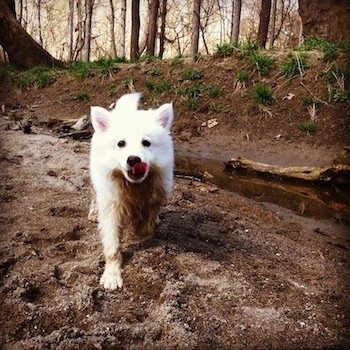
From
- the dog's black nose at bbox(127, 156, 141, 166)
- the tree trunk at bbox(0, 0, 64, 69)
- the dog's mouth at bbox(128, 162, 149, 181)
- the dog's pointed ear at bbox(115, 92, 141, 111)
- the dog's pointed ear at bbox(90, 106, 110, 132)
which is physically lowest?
the dog's mouth at bbox(128, 162, 149, 181)

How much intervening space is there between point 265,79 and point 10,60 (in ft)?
7.89

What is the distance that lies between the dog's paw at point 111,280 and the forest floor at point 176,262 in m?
0.02

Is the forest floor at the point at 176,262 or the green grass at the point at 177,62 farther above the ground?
the green grass at the point at 177,62

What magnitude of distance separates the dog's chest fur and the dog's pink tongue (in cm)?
11

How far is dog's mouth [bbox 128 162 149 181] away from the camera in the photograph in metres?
1.22

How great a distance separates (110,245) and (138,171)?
0.33 meters

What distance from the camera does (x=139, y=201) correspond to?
1.51m

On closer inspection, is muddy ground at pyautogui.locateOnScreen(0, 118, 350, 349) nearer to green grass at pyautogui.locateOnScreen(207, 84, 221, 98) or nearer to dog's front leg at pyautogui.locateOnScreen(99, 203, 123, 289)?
dog's front leg at pyautogui.locateOnScreen(99, 203, 123, 289)

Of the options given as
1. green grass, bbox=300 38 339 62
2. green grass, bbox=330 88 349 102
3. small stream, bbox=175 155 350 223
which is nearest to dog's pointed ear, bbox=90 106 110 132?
small stream, bbox=175 155 350 223

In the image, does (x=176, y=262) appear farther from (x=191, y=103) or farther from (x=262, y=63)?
(x=262, y=63)

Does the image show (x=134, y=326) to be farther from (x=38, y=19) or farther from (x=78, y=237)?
(x=38, y=19)

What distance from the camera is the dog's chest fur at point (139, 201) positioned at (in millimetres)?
1435

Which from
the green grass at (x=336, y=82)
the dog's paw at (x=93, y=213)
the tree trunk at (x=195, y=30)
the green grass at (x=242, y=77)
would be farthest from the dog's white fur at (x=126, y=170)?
the green grass at (x=242, y=77)

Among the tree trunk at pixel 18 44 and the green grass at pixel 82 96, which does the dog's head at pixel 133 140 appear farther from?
the green grass at pixel 82 96
